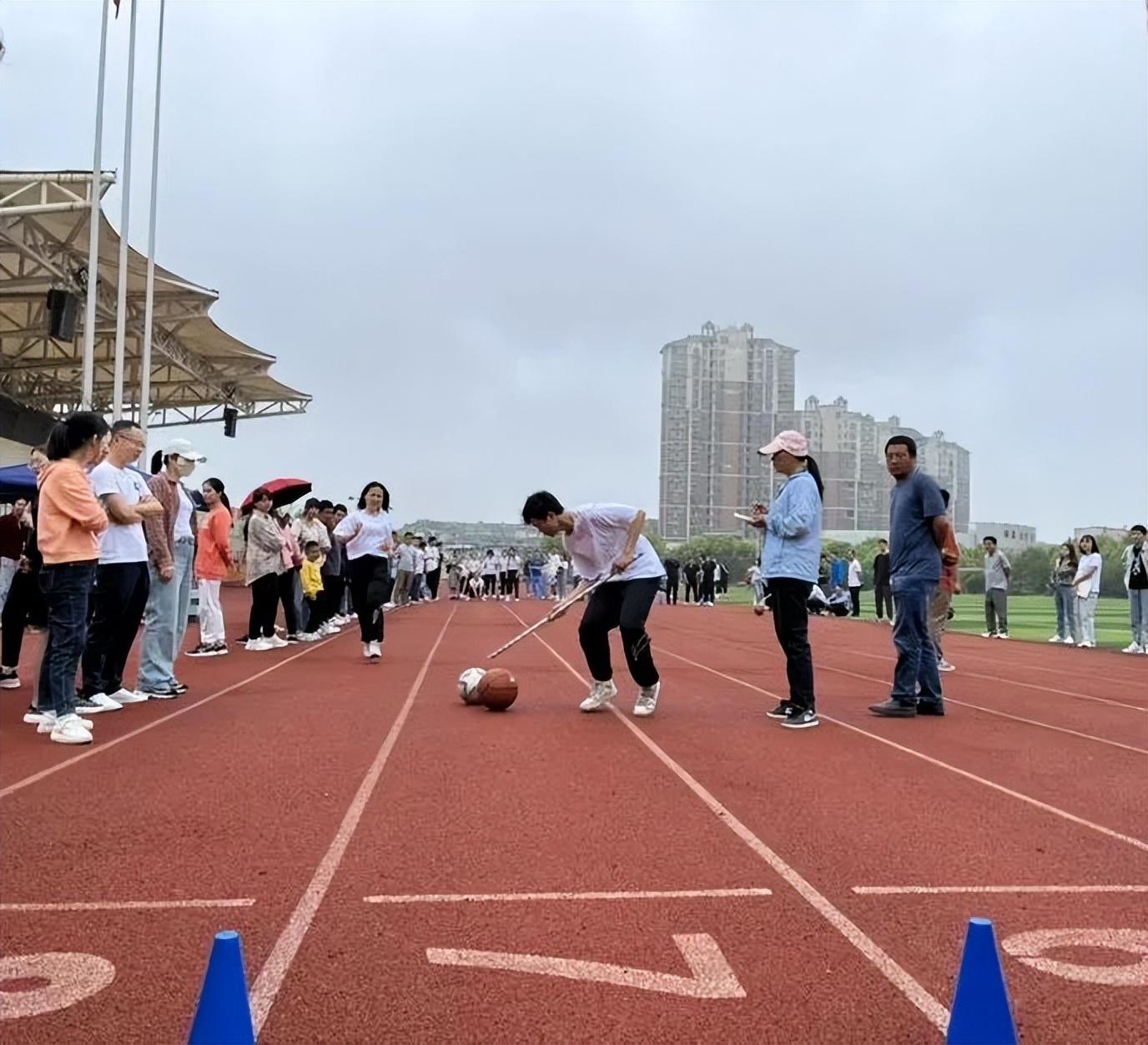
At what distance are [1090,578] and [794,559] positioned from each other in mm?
10415

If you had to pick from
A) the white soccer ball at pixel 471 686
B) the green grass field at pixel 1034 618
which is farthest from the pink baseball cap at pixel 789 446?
the green grass field at pixel 1034 618

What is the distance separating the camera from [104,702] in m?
6.86

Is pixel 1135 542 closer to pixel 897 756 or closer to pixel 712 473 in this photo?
pixel 897 756

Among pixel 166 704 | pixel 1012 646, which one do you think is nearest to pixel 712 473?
pixel 1012 646

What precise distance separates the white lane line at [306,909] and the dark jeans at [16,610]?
4063mm

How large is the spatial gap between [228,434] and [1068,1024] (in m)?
33.5

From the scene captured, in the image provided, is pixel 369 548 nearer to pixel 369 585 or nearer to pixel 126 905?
pixel 369 585

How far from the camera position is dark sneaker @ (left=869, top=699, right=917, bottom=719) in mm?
7184

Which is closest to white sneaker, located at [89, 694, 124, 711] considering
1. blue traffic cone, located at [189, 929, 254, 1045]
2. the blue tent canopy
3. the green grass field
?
blue traffic cone, located at [189, 929, 254, 1045]

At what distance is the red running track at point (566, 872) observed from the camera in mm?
2457

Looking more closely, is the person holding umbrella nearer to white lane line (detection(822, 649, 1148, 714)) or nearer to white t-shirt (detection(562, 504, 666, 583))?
white t-shirt (detection(562, 504, 666, 583))

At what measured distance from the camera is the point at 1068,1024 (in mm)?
2377

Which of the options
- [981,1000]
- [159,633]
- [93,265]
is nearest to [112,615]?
[159,633]

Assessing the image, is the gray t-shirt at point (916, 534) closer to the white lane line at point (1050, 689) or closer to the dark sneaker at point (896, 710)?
the dark sneaker at point (896, 710)
